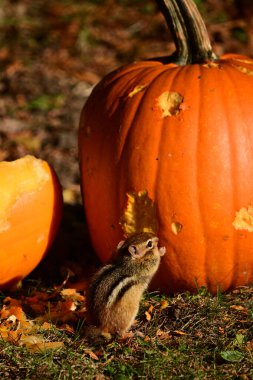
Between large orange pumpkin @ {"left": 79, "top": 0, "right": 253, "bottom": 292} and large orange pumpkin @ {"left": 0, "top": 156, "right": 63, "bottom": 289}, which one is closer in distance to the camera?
large orange pumpkin @ {"left": 79, "top": 0, "right": 253, "bottom": 292}

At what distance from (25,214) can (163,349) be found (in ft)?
3.98

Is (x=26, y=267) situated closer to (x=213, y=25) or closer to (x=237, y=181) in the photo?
(x=237, y=181)

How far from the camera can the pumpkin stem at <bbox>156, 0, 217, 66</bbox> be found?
4336mm

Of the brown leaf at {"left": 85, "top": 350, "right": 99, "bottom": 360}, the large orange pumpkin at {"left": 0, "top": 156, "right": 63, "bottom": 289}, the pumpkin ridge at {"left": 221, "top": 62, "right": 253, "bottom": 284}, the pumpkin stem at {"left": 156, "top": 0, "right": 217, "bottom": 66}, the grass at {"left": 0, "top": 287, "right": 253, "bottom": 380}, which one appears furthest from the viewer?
the pumpkin stem at {"left": 156, "top": 0, "right": 217, "bottom": 66}

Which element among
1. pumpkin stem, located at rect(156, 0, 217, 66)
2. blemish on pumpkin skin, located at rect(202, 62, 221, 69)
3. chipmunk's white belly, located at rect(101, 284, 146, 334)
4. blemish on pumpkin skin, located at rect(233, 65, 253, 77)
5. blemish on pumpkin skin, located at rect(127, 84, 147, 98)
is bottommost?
chipmunk's white belly, located at rect(101, 284, 146, 334)

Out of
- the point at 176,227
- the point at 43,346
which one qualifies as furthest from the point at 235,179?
the point at 43,346

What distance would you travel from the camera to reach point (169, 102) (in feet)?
13.3

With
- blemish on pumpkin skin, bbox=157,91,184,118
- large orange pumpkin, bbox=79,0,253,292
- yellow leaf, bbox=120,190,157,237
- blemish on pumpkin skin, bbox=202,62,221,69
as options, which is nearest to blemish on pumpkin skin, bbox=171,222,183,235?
large orange pumpkin, bbox=79,0,253,292

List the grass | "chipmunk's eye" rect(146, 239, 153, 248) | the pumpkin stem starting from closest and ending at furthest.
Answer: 1. the grass
2. "chipmunk's eye" rect(146, 239, 153, 248)
3. the pumpkin stem

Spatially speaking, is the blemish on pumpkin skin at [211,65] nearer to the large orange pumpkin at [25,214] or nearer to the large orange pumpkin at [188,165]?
the large orange pumpkin at [188,165]

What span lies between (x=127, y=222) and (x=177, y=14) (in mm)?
1383

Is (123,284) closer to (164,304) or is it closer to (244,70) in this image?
(164,304)

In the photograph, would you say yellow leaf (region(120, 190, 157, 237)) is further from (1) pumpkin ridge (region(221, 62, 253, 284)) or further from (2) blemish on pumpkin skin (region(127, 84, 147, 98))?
(2) blemish on pumpkin skin (region(127, 84, 147, 98))

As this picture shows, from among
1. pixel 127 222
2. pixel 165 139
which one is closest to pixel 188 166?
pixel 165 139
